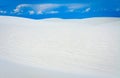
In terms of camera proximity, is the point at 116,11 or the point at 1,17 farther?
the point at 1,17

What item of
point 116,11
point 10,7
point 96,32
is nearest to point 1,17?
point 10,7

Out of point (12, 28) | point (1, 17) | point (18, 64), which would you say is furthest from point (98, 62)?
point (1, 17)

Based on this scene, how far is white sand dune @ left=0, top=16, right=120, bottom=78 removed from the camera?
1816mm

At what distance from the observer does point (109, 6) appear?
1.90m

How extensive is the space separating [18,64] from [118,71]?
3.26 ft

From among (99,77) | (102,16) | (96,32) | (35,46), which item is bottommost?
(99,77)

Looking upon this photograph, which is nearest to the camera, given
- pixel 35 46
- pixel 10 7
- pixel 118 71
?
pixel 118 71

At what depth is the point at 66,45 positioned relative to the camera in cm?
193

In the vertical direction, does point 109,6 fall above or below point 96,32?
above

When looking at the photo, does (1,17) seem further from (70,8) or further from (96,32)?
(96,32)

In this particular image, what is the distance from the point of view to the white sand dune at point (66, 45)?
71.5 inches

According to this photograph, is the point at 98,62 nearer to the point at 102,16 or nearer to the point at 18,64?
the point at 102,16

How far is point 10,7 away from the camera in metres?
2.14

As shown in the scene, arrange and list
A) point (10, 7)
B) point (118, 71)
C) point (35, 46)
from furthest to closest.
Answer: point (10, 7) < point (35, 46) < point (118, 71)
